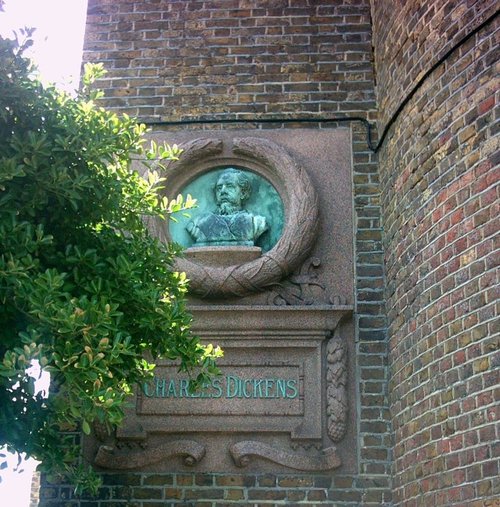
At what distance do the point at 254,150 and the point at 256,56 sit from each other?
954mm

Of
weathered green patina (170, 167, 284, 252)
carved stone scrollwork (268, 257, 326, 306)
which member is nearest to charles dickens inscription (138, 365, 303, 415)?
carved stone scrollwork (268, 257, 326, 306)

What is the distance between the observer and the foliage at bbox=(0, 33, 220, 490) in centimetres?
407

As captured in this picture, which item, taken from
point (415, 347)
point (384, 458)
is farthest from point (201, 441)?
point (415, 347)

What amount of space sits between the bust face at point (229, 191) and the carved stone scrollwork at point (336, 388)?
1.30m

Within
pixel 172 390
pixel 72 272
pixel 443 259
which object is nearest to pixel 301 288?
pixel 172 390

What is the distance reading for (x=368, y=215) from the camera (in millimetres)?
6871

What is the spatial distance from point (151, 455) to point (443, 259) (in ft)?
8.09

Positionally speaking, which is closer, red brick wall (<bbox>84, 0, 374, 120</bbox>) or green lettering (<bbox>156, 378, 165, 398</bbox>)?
green lettering (<bbox>156, 378, 165, 398</bbox>)

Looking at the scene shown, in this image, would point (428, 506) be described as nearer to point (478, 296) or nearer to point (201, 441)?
point (478, 296)

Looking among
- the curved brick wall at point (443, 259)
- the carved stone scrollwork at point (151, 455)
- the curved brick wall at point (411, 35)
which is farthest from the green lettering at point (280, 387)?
the curved brick wall at point (411, 35)

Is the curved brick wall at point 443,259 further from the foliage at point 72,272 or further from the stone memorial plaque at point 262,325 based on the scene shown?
the foliage at point 72,272

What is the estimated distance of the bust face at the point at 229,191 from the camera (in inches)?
274

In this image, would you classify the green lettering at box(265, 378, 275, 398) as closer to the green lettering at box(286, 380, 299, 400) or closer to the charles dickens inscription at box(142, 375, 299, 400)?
the charles dickens inscription at box(142, 375, 299, 400)

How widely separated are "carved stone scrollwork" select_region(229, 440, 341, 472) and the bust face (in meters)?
1.85
